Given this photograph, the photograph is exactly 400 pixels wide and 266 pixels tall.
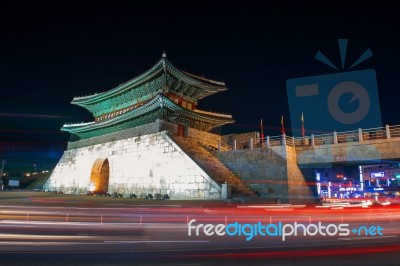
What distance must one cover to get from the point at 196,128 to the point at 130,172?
674 cm

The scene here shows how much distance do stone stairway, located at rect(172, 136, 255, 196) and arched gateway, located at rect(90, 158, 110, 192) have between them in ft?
33.5

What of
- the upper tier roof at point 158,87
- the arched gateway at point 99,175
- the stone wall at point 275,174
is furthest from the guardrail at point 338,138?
the arched gateway at point 99,175

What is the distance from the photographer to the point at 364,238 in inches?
300

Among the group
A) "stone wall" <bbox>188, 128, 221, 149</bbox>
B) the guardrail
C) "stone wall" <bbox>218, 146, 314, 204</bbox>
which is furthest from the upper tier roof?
"stone wall" <bbox>218, 146, 314, 204</bbox>

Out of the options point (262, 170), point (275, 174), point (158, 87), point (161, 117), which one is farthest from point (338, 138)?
point (158, 87)

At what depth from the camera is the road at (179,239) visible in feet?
17.2

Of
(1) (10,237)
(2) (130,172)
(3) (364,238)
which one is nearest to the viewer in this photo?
(1) (10,237)

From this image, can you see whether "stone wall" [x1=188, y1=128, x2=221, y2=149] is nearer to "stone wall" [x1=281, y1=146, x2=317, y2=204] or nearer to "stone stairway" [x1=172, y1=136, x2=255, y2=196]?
"stone stairway" [x1=172, y1=136, x2=255, y2=196]

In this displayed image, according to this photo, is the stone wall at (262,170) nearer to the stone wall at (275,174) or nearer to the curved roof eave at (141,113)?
the stone wall at (275,174)

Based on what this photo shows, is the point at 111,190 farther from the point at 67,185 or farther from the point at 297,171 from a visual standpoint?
the point at 297,171

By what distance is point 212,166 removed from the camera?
65.2 feet

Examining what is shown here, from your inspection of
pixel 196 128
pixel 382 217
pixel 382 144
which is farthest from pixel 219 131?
pixel 382 217

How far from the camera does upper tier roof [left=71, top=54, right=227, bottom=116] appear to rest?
24625mm

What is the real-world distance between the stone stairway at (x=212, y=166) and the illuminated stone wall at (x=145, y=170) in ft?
1.84
